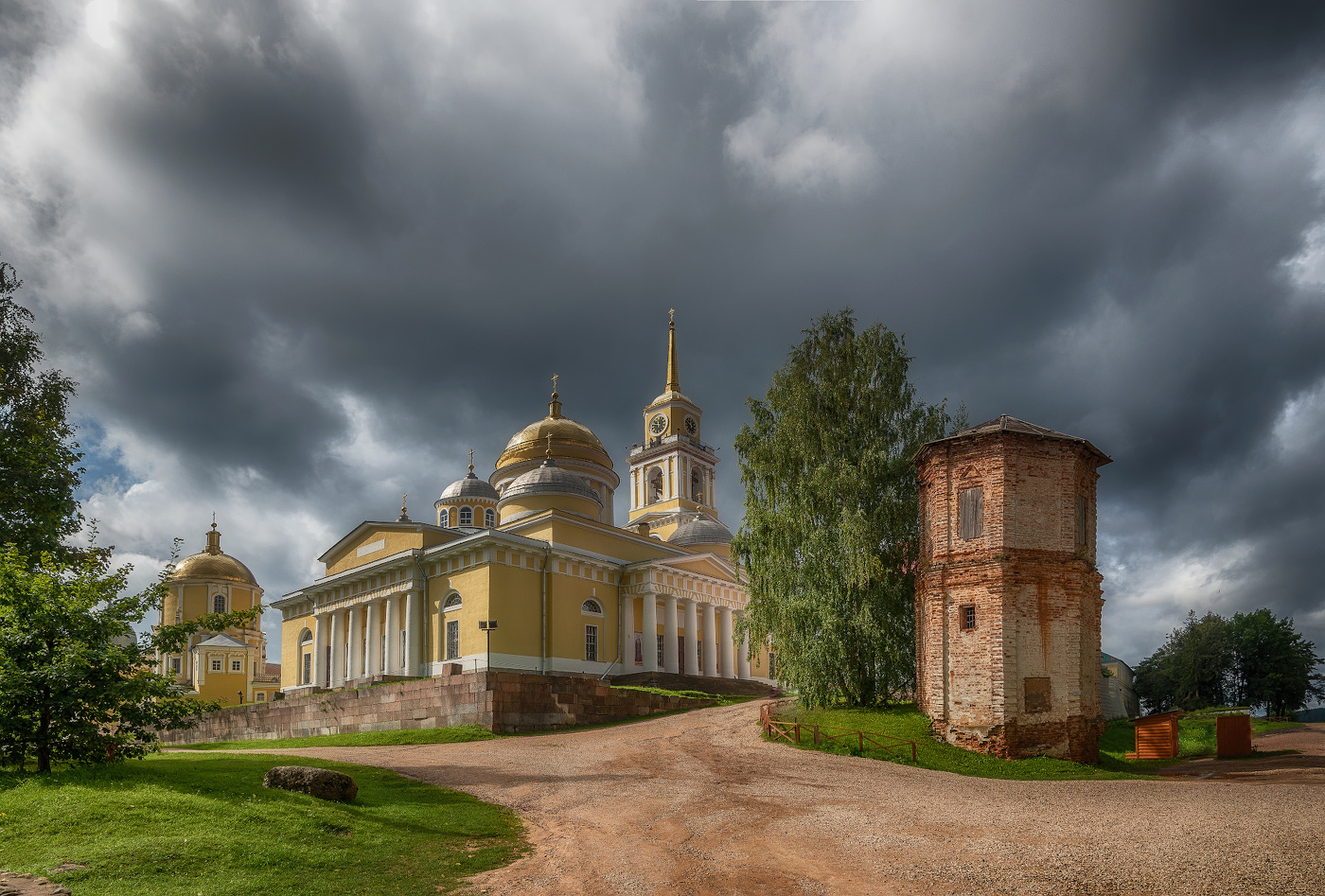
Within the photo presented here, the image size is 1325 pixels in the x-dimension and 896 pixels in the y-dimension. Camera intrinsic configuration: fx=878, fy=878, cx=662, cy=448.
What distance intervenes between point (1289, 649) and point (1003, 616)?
51.3m

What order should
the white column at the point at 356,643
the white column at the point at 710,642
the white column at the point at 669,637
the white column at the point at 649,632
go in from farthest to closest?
the white column at the point at 710,642
the white column at the point at 356,643
the white column at the point at 669,637
the white column at the point at 649,632

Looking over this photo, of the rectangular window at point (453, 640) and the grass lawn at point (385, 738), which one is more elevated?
the rectangular window at point (453, 640)

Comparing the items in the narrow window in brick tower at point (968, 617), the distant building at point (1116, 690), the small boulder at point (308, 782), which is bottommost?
the distant building at point (1116, 690)

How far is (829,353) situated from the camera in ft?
104

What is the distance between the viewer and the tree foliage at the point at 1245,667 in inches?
2393

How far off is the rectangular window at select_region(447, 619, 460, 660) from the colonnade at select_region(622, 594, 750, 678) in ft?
27.5

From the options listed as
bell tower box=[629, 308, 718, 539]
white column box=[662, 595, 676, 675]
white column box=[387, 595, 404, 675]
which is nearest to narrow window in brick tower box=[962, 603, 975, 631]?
white column box=[662, 595, 676, 675]

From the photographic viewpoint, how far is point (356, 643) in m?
44.8

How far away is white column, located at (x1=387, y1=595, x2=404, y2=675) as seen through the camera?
4138 centimetres

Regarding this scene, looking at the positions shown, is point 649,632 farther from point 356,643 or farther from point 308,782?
point 308,782

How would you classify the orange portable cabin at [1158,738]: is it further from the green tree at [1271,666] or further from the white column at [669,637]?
the green tree at [1271,666]

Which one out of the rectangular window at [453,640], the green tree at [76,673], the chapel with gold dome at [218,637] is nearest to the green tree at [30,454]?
the green tree at [76,673]

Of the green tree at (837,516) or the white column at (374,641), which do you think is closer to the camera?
the green tree at (837,516)

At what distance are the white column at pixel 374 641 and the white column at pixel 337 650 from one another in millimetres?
3070
